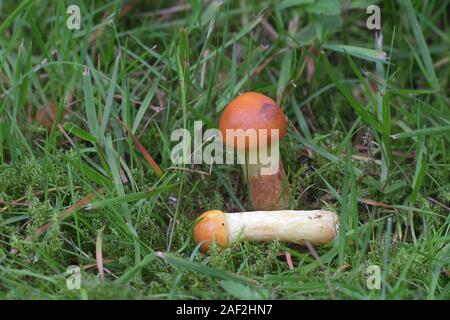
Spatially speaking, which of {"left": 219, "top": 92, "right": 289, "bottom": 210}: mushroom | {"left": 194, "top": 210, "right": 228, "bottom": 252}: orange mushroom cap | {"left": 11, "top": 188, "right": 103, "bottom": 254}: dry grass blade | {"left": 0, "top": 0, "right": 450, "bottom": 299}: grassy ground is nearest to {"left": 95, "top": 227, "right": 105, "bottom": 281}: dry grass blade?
{"left": 0, "top": 0, "right": 450, "bottom": 299}: grassy ground

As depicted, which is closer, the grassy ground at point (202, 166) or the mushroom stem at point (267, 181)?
the grassy ground at point (202, 166)

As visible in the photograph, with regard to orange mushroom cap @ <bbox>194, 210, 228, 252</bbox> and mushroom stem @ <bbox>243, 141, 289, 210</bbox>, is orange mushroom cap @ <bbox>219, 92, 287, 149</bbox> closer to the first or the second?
mushroom stem @ <bbox>243, 141, 289, 210</bbox>

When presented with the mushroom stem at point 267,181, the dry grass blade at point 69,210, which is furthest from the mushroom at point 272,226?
the dry grass blade at point 69,210

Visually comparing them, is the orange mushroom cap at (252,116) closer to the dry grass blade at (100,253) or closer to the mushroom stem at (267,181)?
the mushroom stem at (267,181)

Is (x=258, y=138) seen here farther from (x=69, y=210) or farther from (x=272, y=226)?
(x=69, y=210)

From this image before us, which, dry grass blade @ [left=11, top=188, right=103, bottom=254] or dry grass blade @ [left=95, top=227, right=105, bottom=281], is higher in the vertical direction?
dry grass blade @ [left=11, top=188, right=103, bottom=254]
